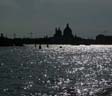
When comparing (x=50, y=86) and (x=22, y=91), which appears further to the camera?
(x=50, y=86)

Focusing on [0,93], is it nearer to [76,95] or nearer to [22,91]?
[22,91]

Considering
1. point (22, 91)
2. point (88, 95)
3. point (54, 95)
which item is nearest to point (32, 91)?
point (22, 91)

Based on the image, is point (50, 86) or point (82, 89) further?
point (50, 86)

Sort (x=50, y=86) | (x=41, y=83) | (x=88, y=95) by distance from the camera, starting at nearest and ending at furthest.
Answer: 1. (x=88, y=95)
2. (x=50, y=86)
3. (x=41, y=83)

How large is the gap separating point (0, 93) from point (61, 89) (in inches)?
317

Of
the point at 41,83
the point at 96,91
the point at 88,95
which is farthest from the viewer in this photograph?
the point at 41,83

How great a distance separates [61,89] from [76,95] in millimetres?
5821

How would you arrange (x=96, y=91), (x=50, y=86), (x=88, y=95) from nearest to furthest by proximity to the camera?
(x=88, y=95) < (x=96, y=91) < (x=50, y=86)

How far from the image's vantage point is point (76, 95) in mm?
43438

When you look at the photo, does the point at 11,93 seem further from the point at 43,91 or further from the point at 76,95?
the point at 76,95

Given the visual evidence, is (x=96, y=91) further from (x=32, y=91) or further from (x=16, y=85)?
(x=16, y=85)

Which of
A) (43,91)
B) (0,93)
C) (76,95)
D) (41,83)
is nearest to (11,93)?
(0,93)

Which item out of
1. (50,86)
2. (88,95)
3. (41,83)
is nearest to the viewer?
(88,95)

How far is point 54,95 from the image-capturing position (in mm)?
43906
